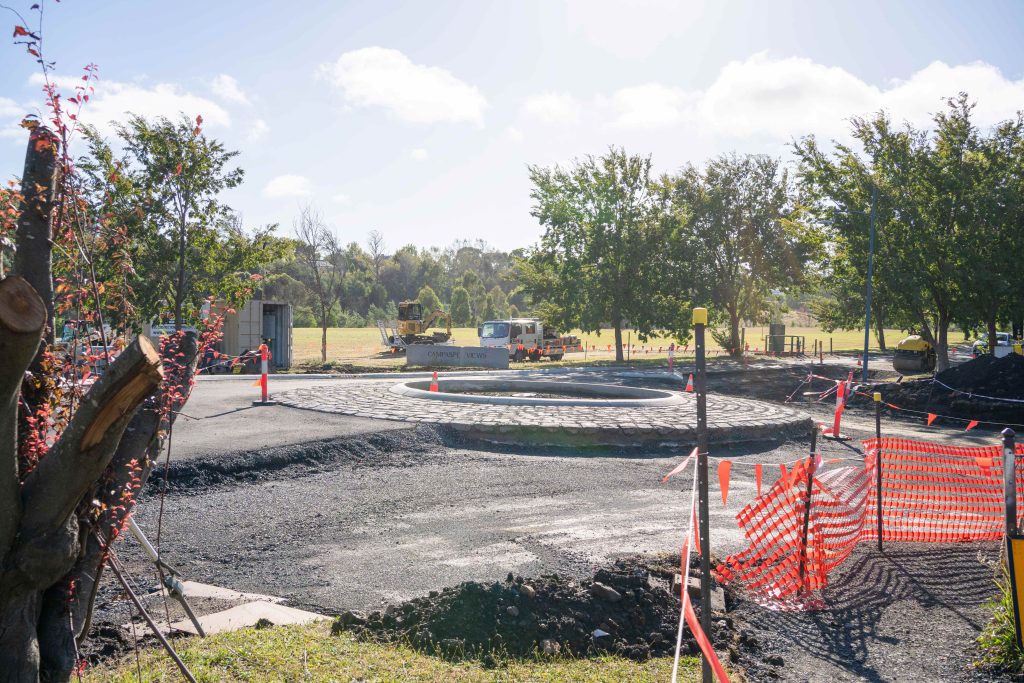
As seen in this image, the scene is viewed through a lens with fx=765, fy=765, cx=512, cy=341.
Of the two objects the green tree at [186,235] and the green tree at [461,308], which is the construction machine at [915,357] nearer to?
the green tree at [186,235]

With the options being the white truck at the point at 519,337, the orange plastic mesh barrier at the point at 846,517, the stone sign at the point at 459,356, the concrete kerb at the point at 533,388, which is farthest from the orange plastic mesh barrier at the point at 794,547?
the white truck at the point at 519,337

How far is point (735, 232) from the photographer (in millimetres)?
43562

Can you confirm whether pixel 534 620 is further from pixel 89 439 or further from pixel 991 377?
pixel 991 377

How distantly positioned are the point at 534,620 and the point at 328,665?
1.38 m

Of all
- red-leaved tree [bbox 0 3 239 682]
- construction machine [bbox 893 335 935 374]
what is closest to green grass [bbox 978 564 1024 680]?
red-leaved tree [bbox 0 3 239 682]

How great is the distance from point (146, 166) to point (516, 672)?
23114 mm

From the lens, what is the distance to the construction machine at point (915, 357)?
32656 millimetres

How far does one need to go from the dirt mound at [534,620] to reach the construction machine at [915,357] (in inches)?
1244

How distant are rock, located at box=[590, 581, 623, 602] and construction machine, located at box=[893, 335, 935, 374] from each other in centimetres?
3179

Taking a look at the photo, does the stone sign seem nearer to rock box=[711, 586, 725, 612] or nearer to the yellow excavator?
the yellow excavator

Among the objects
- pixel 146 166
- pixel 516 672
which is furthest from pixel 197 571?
pixel 146 166

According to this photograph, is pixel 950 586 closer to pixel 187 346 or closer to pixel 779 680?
pixel 779 680

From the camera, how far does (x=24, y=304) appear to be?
2465 millimetres

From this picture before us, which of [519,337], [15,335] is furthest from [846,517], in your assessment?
[519,337]
